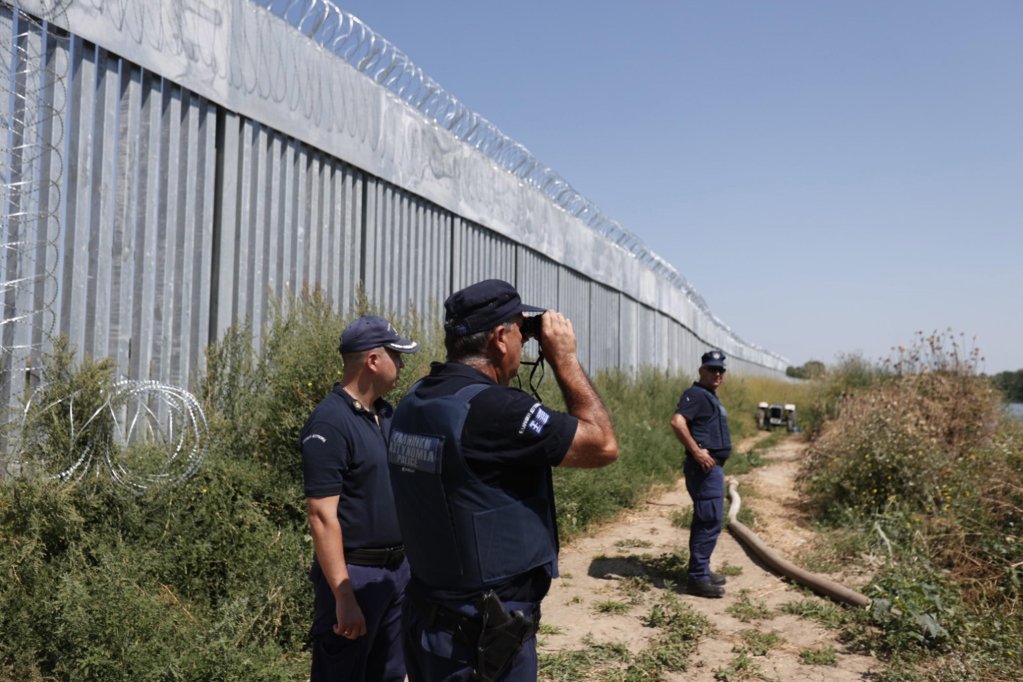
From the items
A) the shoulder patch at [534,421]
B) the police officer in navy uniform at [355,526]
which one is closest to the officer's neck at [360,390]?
the police officer in navy uniform at [355,526]

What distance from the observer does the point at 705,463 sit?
6973 millimetres

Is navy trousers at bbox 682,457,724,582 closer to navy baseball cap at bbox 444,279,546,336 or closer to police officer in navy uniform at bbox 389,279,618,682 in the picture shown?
police officer in navy uniform at bbox 389,279,618,682

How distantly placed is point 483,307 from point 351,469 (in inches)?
41.5

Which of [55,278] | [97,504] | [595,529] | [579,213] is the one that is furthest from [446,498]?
[579,213]

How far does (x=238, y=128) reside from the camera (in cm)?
693

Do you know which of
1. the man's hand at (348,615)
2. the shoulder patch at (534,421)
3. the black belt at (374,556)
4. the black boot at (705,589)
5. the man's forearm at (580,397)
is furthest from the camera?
the black boot at (705,589)

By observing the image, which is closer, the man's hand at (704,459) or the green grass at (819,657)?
the green grass at (819,657)

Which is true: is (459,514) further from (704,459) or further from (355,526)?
(704,459)

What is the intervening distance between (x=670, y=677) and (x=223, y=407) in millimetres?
3513

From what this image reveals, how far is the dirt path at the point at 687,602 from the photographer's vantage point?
5316 millimetres

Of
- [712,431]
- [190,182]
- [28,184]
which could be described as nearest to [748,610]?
[712,431]

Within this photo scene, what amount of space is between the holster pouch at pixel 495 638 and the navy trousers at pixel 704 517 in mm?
4459

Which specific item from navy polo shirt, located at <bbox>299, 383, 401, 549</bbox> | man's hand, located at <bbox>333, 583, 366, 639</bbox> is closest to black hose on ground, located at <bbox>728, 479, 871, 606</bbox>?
navy polo shirt, located at <bbox>299, 383, 401, 549</bbox>

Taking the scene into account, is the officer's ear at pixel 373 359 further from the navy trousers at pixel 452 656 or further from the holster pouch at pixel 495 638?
the holster pouch at pixel 495 638
